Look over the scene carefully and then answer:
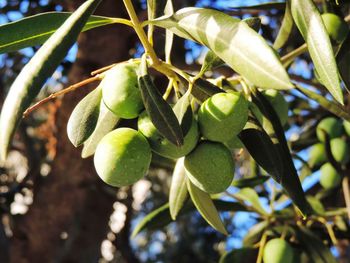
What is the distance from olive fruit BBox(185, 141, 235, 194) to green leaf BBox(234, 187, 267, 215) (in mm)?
841

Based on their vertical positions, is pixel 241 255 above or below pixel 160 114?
below

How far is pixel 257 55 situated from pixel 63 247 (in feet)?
5.12

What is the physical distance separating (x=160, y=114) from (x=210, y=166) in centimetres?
15

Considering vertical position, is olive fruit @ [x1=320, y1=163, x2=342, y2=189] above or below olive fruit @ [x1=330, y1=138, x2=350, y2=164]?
below

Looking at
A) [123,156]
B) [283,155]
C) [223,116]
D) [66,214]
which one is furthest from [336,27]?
[66,214]

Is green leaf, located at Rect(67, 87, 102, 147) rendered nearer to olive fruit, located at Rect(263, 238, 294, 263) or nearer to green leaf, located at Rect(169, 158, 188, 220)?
green leaf, located at Rect(169, 158, 188, 220)

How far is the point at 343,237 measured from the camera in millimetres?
1852

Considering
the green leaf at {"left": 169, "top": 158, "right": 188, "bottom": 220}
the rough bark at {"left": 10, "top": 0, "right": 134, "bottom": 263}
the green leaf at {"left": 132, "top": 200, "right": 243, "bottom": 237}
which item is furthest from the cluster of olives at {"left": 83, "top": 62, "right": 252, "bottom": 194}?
the rough bark at {"left": 10, "top": 0, "right": 134, "bottom": 263}

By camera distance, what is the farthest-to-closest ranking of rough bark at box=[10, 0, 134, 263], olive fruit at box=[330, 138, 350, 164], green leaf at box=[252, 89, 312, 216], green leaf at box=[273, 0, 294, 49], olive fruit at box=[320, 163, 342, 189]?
rough bark at box=[10, 0, 134, 263]
olive fruit at box=[320, 163, 342, 189]
olive fruit at box=[330, 138, 350, 164]
green leaf at box=[273, 0, 294, 49]
green leaf at box=[252, 89, 312, 216]

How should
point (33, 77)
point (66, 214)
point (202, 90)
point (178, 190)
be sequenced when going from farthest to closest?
point (66, 214) → point (178, 190) → point (202, 90) → point (33, 77)

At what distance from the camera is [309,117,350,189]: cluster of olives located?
171 centimetres

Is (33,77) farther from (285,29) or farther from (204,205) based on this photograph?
(285,29)

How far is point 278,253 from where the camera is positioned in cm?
146

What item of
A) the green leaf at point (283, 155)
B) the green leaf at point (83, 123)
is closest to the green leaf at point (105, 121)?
the green leaf at point (83, 123)
